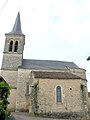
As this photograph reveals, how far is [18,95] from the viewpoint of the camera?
81.2 ft

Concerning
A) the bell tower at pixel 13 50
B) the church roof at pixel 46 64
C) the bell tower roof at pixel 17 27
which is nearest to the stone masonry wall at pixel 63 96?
the church roof at pixel 46 64

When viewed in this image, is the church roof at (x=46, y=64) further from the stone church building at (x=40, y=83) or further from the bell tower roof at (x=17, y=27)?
the bell tower roof at (x=17, y=27)

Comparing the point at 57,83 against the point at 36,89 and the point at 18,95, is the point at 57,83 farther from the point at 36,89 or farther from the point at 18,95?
the point at 18,95

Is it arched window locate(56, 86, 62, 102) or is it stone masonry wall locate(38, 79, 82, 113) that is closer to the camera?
stone masonry wall locate(38, 79, 82, 113)

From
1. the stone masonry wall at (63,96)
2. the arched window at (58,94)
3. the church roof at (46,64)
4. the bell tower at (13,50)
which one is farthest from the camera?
the church roof at (46,64)

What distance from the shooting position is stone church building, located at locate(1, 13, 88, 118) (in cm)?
2048

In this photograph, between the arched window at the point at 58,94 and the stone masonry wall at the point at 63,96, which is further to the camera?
the arched window at the point at 58,94

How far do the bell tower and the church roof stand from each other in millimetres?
1364

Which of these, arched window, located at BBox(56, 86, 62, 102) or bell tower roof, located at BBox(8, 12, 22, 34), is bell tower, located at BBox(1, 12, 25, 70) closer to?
bell tower roof, located at BBox(8, 12, 22, 34)

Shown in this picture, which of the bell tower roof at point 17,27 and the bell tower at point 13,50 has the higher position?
the bell tower roof at point 17,27

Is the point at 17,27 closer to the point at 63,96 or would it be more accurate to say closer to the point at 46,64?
the point at 46,64

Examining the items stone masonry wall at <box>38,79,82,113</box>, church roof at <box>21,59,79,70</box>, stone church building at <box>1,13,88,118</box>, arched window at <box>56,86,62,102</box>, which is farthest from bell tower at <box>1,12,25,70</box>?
arched window at <box>56,86,62,102</box>

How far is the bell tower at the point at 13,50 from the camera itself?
27136 millimetres

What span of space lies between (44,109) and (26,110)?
4.91 meters
